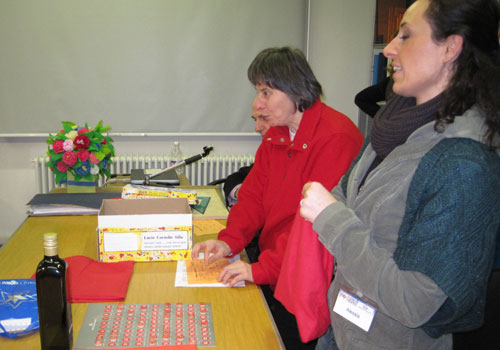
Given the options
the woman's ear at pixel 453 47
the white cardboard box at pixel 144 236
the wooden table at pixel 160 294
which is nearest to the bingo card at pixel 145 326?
the wooden table at pixel 160 294

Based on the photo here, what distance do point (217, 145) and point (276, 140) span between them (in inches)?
84.7

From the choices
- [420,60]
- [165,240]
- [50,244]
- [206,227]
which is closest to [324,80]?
[206,227]

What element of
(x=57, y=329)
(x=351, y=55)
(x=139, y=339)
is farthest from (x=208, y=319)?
(x=351, y=55)

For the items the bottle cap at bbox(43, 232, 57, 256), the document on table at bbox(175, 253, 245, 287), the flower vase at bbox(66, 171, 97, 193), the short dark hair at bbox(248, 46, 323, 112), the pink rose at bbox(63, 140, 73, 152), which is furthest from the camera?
the flower vase at bbox(66, 171, 97, 193)

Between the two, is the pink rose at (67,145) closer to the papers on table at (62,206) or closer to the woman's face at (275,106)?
the papers on table at (62,206)

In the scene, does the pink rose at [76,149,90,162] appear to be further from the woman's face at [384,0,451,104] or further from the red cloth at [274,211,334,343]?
the woman's face at [384,0,451,104]

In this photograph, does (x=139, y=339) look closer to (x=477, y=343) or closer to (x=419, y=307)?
(x=419, y=307)

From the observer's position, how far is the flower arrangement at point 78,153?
6.99 ft

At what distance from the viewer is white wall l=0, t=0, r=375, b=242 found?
11.8ft

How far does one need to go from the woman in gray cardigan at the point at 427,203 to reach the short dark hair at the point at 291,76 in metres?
0.63

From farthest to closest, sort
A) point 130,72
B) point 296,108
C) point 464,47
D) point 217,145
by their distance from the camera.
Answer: point 217,145 → point 130,72 → point 296,108 → point 464,47

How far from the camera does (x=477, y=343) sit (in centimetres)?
109

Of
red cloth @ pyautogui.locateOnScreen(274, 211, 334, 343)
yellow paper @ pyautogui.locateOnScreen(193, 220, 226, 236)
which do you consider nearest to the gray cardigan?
red cloth @ pyautogui.locateOnScreen(274, 211, 334, 343)

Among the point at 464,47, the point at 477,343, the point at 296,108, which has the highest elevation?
the point at 464,47
